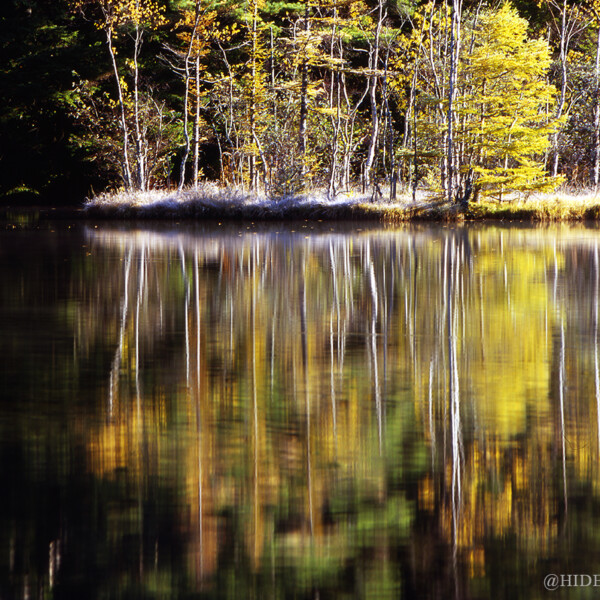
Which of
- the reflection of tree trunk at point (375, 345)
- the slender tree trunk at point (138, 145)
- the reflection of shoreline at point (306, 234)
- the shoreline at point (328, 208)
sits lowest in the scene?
the reflection of tree trunk at point (375, 345)

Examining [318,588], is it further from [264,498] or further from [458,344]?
[458,344]

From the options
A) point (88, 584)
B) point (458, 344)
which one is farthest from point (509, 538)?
point (458, 344)

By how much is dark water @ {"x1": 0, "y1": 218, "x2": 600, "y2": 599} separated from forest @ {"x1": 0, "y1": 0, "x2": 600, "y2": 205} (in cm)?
2378

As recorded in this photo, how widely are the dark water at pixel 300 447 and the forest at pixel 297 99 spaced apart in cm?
2378

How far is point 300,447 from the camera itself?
16.8 ft

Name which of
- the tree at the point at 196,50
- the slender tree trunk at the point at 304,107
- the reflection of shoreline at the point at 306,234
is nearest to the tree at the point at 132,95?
the tree at the point at 196,50

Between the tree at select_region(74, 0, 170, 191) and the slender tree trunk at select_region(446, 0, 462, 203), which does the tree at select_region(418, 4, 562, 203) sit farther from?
the tree at select_region(74, 0, 170, 191)

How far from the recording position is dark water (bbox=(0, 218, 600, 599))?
360 centimetres

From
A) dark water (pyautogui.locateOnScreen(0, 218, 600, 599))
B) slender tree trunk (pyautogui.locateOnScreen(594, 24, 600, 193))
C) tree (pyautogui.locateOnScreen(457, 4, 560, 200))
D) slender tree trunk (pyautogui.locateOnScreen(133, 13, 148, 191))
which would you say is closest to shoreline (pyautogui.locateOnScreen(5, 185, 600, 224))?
tree (pyautogui.locateOnScreen(457, 4, 560, 200))

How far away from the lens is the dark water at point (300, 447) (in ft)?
11.8

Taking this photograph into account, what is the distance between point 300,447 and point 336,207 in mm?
29722

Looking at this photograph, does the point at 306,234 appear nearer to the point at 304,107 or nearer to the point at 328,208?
the point at 328,208

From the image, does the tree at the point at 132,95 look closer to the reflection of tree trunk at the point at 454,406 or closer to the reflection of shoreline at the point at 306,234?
the reflection of shoreline at the point at 306,234

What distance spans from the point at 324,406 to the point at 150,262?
11840mm
